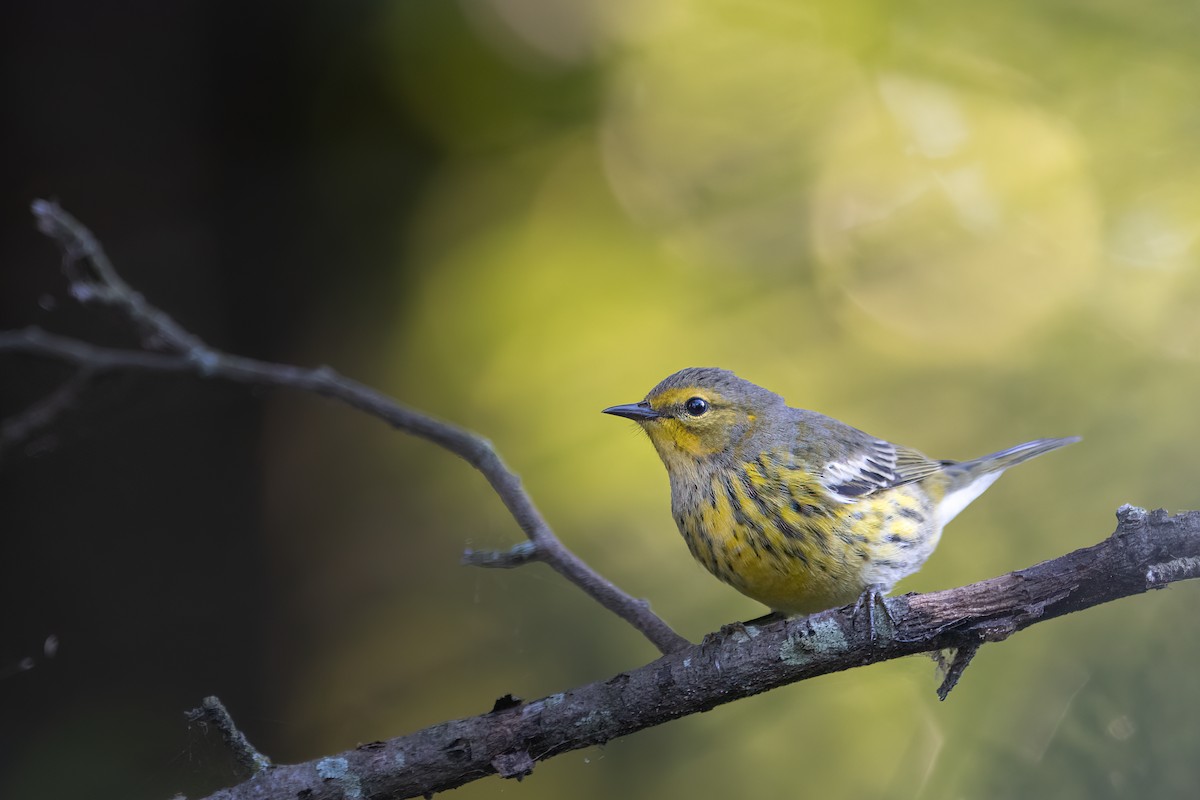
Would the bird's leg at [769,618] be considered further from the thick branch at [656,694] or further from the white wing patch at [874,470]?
the thick branch at [656,694]

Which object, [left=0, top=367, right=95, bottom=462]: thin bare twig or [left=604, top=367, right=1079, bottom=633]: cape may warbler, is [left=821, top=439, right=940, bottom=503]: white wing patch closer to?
[left=604, top=367, right=1079, bottom=633]: cape may warbler

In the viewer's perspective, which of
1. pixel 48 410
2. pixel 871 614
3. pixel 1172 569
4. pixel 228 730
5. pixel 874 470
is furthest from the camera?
pixel 48 410

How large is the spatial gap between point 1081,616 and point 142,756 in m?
2.93

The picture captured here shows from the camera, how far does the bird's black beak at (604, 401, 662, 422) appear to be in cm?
245

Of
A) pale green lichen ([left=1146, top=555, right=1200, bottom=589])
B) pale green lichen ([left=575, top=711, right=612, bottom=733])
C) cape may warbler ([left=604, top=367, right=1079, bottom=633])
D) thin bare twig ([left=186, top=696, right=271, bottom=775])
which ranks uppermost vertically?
cape may warbler ([left=604, top=367, right=1079, bottom=633])

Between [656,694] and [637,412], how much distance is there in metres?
0.89

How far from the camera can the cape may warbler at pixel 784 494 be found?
2270 millimetres

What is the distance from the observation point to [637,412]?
2.48 metres

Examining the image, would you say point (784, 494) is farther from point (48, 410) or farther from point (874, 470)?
point (48, 410)

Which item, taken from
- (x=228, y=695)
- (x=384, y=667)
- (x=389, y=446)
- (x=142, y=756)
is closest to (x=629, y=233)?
(x=389, y=446)

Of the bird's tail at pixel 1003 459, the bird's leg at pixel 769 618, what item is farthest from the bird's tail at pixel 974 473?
the bird's leg at pixel 769 618

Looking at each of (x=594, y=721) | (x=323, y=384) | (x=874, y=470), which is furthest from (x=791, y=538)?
(x=323, y=384)

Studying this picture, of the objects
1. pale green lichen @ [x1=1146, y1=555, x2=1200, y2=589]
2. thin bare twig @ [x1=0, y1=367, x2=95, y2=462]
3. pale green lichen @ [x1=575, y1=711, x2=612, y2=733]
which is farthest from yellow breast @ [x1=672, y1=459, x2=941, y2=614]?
thin bare twig @ [x1=0, y1=367, x2=95, y2=462]

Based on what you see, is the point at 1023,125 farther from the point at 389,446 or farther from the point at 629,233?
the point at 389,446
